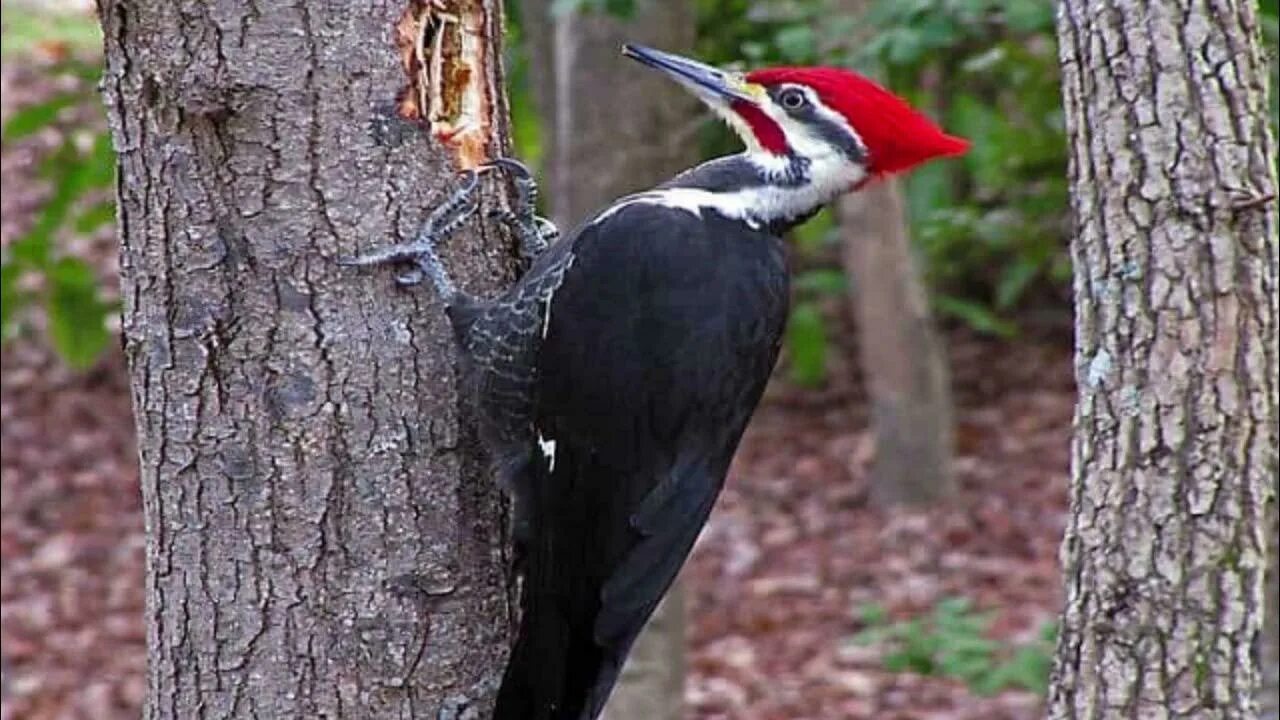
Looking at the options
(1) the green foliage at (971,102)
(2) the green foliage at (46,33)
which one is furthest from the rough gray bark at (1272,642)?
(2) the green foliage at (46,33)

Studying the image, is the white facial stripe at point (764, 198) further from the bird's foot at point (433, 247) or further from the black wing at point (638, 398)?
the bird's foot at point (433, 247)

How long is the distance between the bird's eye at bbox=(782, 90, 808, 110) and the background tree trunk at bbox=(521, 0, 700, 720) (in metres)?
1.92

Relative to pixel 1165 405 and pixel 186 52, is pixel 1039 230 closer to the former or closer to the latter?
pixel 1165 405

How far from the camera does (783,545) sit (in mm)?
7617

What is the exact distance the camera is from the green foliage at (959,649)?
5582mm

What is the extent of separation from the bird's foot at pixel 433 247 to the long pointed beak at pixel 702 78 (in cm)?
45

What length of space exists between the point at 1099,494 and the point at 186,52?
1688 millimetres

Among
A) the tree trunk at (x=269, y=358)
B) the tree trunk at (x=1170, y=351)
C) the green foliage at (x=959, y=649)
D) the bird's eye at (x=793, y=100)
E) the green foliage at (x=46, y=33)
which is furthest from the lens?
the green foliage at (x=46, y=33)

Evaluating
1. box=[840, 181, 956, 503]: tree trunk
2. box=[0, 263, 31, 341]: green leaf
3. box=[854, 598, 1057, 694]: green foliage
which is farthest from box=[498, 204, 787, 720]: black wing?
box=[840, 181, 956, 503]: tree trunk

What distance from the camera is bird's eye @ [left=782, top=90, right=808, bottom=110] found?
2.96 m

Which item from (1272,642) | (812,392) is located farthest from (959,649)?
(812,392)

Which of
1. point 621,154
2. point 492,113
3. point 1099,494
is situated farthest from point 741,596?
point 492,113

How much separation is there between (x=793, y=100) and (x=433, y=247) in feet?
2.18

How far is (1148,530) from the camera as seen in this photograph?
10.8 ft
